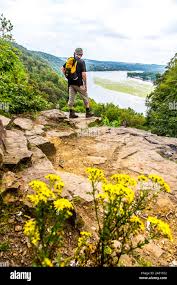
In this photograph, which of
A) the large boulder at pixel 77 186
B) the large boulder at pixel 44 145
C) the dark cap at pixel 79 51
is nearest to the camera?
the large boulder at pixel 77 186

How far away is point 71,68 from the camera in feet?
32.6

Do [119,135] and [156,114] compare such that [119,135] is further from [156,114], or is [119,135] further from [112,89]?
[112,89]

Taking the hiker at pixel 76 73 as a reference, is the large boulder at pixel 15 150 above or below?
below

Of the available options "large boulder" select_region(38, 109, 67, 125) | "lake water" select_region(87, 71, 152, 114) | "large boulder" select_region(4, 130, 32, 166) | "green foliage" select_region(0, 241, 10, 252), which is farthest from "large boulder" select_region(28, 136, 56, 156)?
"lake water" select_region(87, 71, 152, 114)

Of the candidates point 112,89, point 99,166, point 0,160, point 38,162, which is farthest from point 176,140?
point 112,89

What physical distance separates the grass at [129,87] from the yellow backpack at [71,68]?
60.8 metres

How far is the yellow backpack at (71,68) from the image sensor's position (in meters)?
9.82

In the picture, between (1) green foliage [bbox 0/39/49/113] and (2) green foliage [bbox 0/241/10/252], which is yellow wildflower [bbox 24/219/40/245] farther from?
(1) green foliage [bbox 0/39/49/113]

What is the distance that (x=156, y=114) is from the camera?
1484 cm

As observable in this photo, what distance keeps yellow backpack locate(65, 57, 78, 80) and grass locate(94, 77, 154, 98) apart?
60794mm

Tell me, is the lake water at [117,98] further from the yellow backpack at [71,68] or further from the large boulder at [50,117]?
the yellow backpack at [71,68]

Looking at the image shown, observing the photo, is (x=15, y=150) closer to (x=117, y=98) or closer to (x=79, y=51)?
(x=79, y=51)

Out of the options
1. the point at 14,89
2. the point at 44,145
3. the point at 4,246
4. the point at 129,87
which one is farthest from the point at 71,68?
the point at 129,87

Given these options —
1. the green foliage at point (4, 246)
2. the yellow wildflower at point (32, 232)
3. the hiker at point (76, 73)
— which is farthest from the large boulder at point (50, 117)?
the yellow wildflower at point (32, 232)
